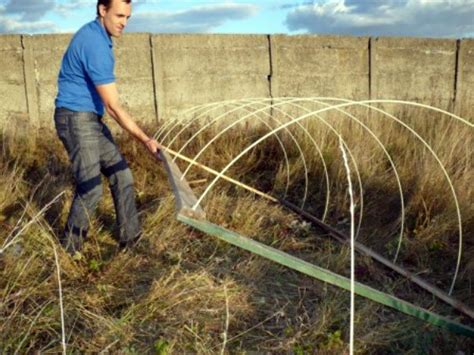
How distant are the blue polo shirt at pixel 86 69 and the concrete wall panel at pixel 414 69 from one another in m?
7.31

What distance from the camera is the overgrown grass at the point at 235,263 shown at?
2.69 meters

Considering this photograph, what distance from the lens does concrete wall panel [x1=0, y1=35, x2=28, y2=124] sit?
750 cm

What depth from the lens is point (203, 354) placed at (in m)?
2.50

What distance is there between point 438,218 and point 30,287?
3.08m

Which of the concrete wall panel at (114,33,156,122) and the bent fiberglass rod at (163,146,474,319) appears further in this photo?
the concrete wall panel at (114,33,156,122)

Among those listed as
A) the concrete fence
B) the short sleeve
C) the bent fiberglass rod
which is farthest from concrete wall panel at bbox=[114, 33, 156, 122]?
the short sleeve

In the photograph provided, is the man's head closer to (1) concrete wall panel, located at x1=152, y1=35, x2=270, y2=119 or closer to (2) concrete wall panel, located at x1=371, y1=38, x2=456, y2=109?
(1) concrete wall panel, located at x1=152, y1=35, x2=270, y2=119

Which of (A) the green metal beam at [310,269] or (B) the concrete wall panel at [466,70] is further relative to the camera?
(B) the concrete wall panel at [466,70]

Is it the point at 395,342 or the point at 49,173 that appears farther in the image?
the point at 49,173

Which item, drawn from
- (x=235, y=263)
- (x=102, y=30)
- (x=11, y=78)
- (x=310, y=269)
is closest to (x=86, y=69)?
(x=102, y=30)

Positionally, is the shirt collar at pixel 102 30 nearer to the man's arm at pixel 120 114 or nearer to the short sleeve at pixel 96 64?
the short sleeve at pixel 96 64

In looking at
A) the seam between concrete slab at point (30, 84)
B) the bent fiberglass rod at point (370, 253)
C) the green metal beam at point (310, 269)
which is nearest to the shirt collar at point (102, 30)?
the bent fiberglass rod at point (370, 253)

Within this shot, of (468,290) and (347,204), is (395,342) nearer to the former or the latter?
(468,290)

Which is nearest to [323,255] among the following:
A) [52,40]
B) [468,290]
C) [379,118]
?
[468,290]
